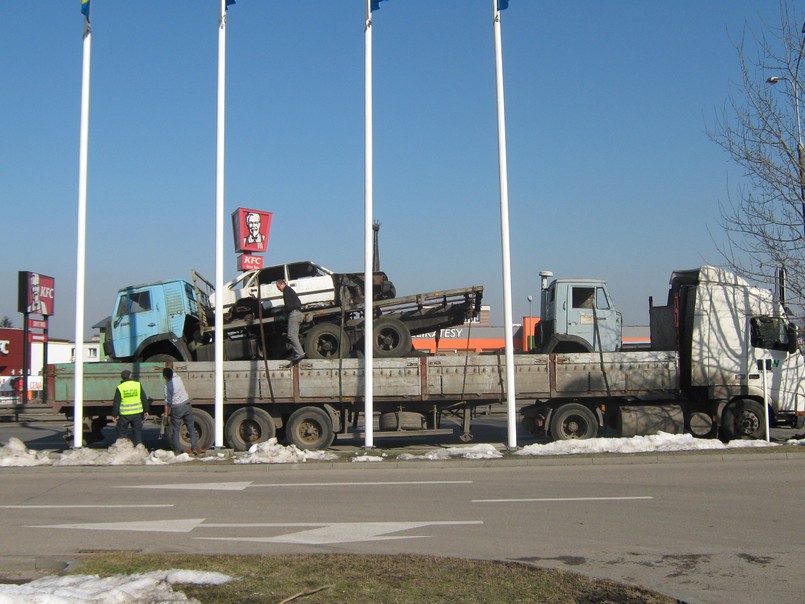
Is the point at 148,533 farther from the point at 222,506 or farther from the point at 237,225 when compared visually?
the point at 237,225

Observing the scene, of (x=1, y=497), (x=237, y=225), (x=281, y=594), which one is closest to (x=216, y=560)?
(x=281, y=594)

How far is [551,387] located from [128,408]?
327 inches

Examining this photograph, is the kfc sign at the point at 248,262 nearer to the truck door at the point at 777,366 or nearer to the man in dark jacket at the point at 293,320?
the man in dark jacket at the point at 293,320

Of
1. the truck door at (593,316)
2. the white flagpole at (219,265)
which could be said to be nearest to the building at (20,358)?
the white flagpole at (219,265)

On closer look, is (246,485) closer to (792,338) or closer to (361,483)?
(361,483)

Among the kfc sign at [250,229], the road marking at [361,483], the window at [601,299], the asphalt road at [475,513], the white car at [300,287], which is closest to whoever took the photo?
the asphalt road at [475,513]

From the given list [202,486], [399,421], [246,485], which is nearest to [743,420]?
[399,421]

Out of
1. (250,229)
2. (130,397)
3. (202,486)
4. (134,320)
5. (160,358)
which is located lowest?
(202,486)

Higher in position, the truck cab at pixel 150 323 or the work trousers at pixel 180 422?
the truck cab at pixel 150 323

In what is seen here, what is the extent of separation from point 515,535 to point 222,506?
13.6 ft

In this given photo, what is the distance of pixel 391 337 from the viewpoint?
17516 millimetres

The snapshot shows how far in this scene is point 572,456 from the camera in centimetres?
1410

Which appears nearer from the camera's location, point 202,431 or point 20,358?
point 202,431

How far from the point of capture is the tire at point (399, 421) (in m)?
16.4
